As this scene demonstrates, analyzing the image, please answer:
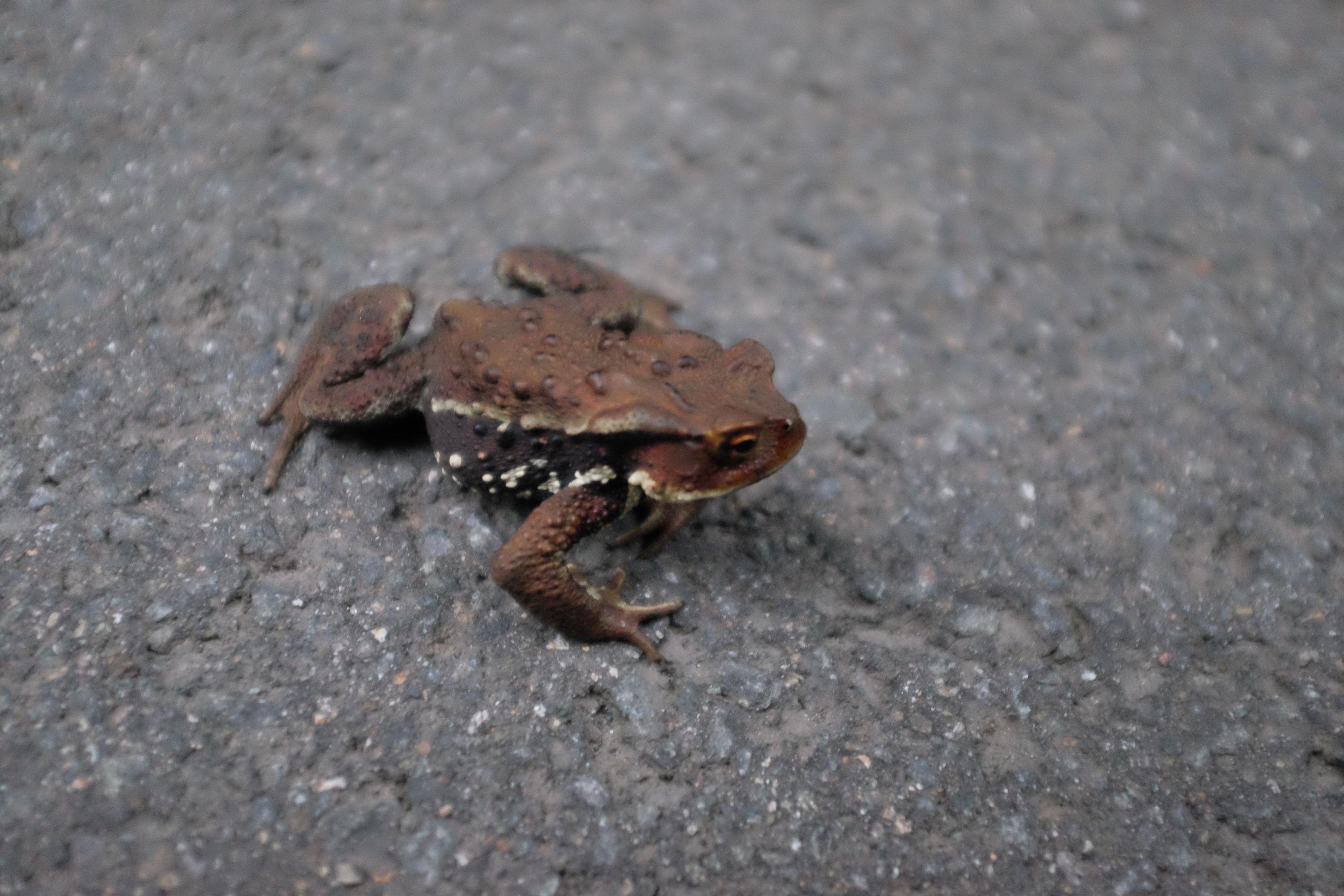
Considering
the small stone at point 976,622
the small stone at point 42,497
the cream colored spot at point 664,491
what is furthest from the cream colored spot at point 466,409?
the small stone at point 976,622

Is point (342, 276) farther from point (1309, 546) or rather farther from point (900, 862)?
point (1309, 546)

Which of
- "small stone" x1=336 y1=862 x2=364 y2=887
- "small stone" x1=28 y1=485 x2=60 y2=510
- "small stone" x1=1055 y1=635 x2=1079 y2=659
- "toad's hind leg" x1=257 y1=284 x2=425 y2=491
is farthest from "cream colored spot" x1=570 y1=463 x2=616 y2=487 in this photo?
"small stone" x1=28 y1=485 x2=60 y2=510

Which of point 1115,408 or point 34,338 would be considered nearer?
point 34,338

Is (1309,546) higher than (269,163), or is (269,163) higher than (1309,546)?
(269,163)

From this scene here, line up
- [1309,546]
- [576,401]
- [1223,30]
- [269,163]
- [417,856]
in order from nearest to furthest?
[417,856]
[576,401]
[1309,546]
[269,163]
[1223,30]

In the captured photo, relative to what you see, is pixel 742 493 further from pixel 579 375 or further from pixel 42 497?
pixel 42 497

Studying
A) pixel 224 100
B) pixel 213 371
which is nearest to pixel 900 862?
pixel 213 371
